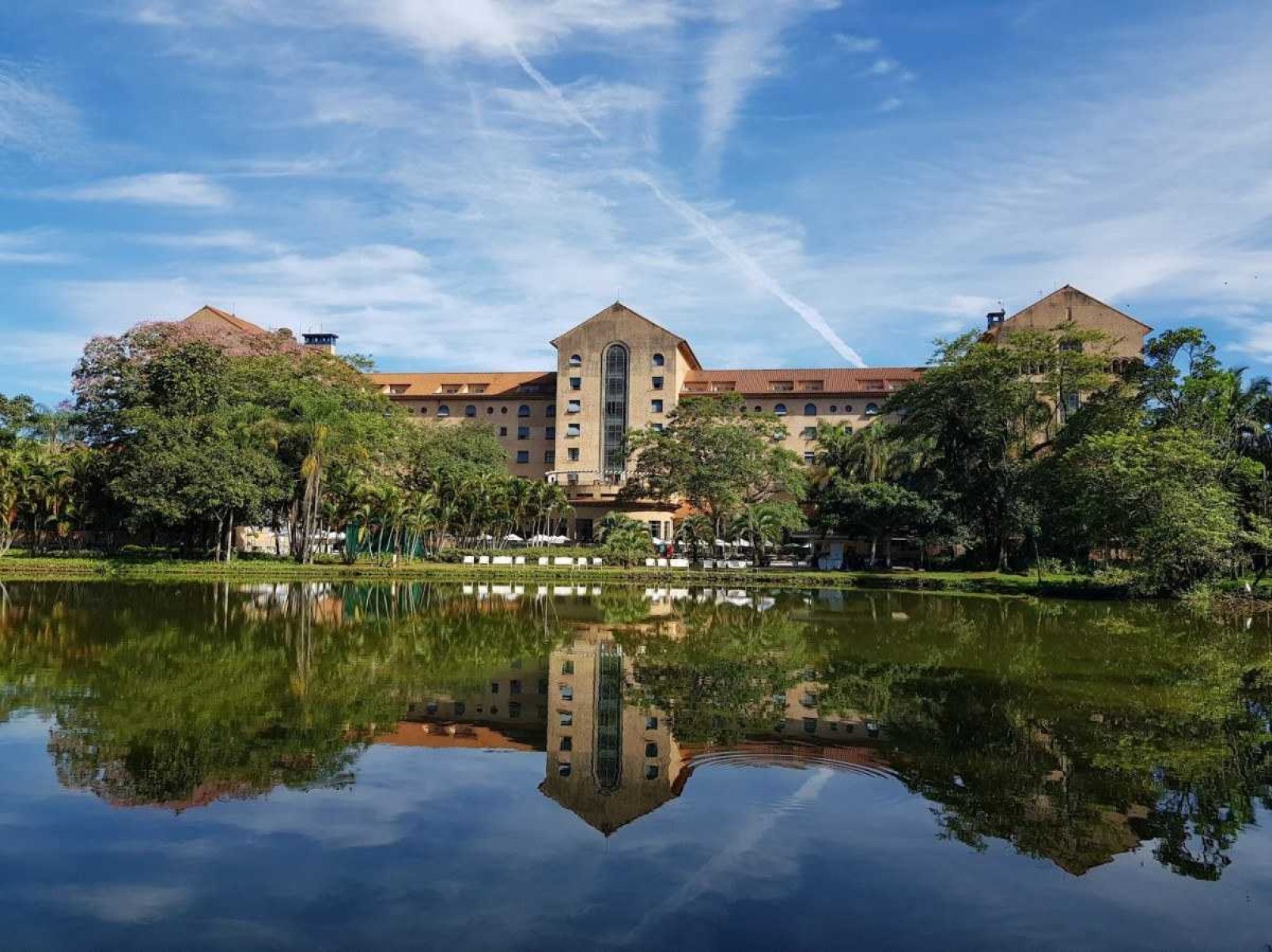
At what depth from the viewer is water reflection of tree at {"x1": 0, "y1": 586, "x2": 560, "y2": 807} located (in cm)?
984

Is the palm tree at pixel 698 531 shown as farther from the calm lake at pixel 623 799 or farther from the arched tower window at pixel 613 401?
the calm lake at pixel 623 799

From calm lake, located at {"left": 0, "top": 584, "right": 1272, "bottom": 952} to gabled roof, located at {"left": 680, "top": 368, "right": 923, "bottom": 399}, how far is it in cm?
6144

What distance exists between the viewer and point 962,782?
9.91 meters

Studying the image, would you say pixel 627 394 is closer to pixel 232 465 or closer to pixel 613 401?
pixel 613 401

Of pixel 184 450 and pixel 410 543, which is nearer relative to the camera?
pixel 184 450

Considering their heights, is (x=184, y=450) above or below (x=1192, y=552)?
above

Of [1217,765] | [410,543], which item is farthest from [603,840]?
[410,543]

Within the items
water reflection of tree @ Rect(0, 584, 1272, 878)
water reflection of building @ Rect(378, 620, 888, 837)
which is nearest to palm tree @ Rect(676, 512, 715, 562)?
water reflection of tree @ Rect(0, 584, 1272, 878)

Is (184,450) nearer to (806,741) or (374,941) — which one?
(806,741)

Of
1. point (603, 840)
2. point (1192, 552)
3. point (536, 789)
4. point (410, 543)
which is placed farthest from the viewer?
point (410, 543)

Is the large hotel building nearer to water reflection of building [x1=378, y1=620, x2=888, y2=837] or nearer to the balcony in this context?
the balcony

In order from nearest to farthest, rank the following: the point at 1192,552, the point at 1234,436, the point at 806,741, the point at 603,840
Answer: the point at 603,840
the point at 806,741
the point at 1192,552
the point at 1234,436

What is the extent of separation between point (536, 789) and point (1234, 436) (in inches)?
1743

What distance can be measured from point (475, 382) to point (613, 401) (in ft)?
49.7
